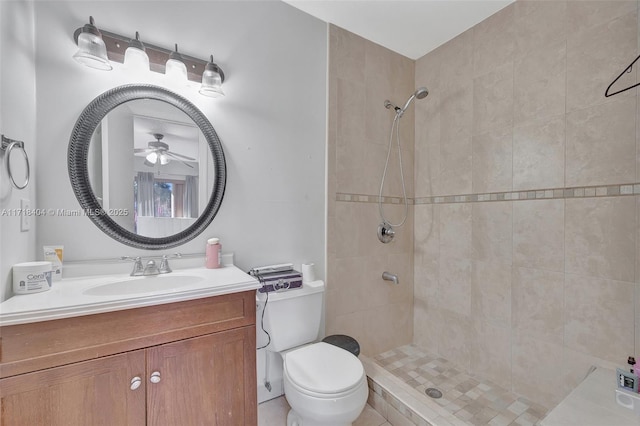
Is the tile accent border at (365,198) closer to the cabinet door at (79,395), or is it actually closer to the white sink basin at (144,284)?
the white sink basin at (144,284)

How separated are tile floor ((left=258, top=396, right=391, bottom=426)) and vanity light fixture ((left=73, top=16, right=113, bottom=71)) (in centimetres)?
202

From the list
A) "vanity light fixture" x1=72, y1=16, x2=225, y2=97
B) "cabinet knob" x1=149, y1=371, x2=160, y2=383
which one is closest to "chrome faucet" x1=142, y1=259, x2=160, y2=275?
"cabinet knob" x1=149, y1=371, x2=160, y2=383

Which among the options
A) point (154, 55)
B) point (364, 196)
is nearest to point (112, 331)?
point (154, 55)

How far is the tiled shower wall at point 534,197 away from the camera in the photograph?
141cm

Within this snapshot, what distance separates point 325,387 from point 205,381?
1.68 ft

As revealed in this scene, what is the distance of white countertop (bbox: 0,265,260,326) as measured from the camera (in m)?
0.89

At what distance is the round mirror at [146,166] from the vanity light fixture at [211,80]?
0.13m

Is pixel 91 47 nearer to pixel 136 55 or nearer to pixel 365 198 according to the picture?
pixel 136 55

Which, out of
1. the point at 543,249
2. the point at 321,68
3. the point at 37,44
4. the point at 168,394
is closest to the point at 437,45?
the point at 321,68

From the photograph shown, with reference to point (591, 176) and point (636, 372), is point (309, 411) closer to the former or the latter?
point (636, 372)

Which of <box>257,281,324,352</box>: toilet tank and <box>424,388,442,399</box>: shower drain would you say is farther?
<box>424,388,442,399</box>: shower drain

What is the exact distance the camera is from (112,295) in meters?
1.09

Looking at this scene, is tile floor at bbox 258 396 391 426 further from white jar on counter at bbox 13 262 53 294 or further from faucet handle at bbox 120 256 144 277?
white jar on counter at bbox 13 262 53 294

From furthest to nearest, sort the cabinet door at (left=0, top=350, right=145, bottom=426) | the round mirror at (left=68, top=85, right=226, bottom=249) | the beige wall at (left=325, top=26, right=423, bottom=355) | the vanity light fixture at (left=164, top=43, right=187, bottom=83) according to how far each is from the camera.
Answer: the beige wall at (left=325, top=26, right=423, bottom=355) < the vanity light fixture at (left=164, top=43, right=187, bottom=83) < the round mirror at (left=68, top=85, right=226, bottom=249) < the cabinet door at (left=0, top=350, right=145, bottom=426)
